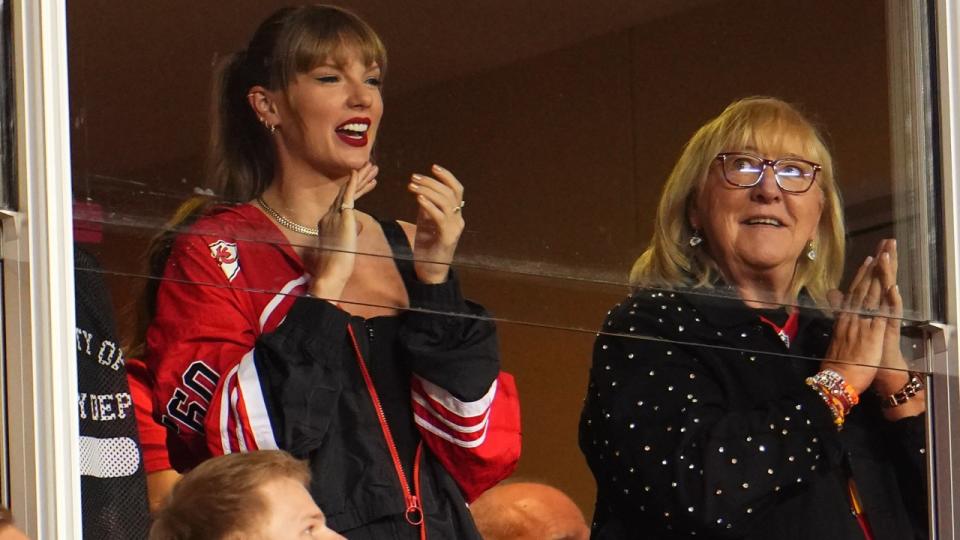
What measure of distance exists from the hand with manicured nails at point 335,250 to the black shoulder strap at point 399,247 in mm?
38

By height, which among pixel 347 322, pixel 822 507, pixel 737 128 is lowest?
pixel 822 507

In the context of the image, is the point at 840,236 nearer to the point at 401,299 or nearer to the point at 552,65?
the point at 552,65

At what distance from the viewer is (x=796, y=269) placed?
240cm

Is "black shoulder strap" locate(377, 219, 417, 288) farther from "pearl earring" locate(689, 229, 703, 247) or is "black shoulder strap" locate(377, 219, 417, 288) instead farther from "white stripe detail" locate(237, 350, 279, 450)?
"pearl earring" locate(689, 229, 703, 247)

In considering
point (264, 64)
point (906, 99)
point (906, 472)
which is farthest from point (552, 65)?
point (906, 472)

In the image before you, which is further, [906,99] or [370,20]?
[906,99]

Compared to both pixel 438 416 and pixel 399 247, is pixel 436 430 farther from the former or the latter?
pixel 399 247

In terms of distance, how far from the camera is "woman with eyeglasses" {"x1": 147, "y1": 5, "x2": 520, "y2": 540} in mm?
1983

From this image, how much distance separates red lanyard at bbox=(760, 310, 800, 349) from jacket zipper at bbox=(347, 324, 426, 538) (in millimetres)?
509

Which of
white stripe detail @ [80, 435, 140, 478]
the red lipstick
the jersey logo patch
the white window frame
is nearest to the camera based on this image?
the white window frame

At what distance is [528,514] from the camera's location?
2590mm

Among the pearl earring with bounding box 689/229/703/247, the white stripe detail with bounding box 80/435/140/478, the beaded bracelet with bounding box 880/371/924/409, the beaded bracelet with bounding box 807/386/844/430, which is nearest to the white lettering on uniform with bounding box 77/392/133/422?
the white stripe detail with bounding box 80/435/140/478

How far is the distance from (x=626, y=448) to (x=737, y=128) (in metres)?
0.45

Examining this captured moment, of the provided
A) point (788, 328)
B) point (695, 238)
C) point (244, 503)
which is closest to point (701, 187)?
point (695, 238)
